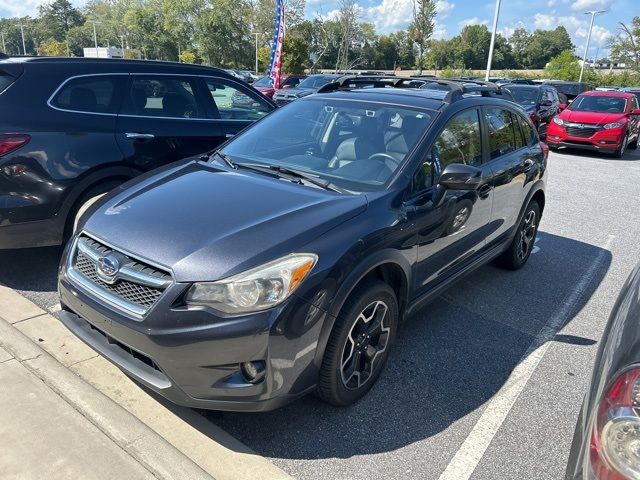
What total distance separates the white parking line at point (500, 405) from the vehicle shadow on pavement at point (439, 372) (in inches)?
1.7

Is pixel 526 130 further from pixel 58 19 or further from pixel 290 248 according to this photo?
pixel 58 19

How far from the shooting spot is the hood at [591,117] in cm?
1306

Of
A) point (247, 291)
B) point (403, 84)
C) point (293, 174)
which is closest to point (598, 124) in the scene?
point (403, 84)

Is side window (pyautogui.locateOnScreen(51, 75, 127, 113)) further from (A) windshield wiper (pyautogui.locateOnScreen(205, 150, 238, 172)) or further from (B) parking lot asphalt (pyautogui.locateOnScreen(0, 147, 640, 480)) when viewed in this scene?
(B) parking lot asphalt (pyautogui.locateOnScreen(0, 147, 640, 480))

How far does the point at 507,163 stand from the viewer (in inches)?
172

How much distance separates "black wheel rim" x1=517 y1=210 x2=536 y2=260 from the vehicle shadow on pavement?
203 millimetres

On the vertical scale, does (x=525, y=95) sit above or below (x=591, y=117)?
above

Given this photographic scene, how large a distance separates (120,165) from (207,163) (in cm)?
125

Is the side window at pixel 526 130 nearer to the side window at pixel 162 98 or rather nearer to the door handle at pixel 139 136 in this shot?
the side window at pixel 162 98

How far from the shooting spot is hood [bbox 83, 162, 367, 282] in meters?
2.38

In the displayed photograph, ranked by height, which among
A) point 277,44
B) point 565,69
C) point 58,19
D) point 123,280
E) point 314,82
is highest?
point 58,19

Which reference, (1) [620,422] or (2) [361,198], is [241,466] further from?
(1) [620,422]

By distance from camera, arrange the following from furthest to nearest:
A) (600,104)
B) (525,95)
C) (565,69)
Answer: (565,69)
(525,95)
(600,104)

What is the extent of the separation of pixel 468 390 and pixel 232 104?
395cm
